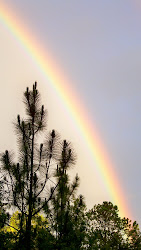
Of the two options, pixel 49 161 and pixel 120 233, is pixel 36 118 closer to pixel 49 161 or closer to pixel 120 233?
pixel 49 161

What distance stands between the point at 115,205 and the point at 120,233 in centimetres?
231

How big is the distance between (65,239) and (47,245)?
0.76 metres

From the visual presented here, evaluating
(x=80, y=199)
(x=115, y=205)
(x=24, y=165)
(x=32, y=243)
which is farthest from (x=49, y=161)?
(x=115, y=205)

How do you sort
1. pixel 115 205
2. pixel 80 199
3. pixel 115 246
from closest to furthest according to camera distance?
pixel 80 199
pixel 115 246
pixel 115 205

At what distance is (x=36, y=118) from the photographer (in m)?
10.1

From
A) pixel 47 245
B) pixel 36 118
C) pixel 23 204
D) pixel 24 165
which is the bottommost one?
pixel 47 245

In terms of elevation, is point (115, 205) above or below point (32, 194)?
above

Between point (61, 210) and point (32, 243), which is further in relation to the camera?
point (61, 210)

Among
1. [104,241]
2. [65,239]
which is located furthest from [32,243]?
[104,241]

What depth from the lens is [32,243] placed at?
366 inches

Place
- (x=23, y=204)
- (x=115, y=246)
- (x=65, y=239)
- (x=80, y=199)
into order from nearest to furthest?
(x=23, y=204), (x=65, y=239), (x=80, y=199), (x=115, y=246)

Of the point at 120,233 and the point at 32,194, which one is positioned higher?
the point at 120,233

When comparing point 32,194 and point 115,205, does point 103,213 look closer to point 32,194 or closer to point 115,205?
point 115,205

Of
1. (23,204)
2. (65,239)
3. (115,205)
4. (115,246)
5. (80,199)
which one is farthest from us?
(115,205)
